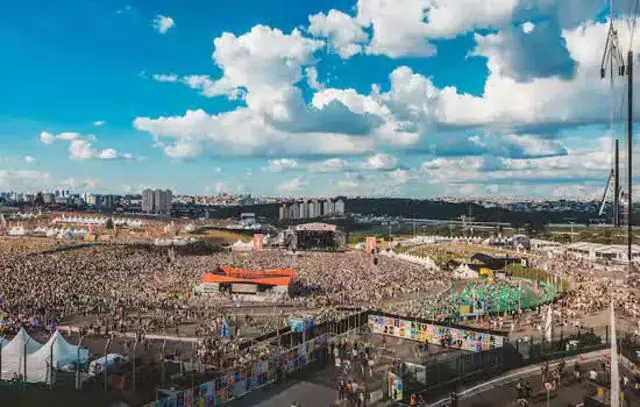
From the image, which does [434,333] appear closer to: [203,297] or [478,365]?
[478,365]

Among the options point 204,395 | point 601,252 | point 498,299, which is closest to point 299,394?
point 204,395

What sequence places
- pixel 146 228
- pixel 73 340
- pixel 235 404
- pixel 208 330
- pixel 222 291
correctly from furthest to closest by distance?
1. pixel 146 228
2. pixel 222 291
3. pixel 208 330
4. pixel 73 340
5. pixel 235 404

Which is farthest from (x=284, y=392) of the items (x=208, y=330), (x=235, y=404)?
(x=208, y=330)

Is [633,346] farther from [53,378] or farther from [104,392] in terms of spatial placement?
[53,378]

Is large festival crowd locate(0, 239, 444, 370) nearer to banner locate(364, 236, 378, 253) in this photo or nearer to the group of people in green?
the group of people in green

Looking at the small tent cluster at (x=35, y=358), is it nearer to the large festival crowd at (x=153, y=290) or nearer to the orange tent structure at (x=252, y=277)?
the large festival crowd at (x=153, y=290)

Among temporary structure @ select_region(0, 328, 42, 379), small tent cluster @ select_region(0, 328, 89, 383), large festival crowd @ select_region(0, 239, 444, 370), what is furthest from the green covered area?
temporary structure @ select_region(0, 328, 42, 379)
